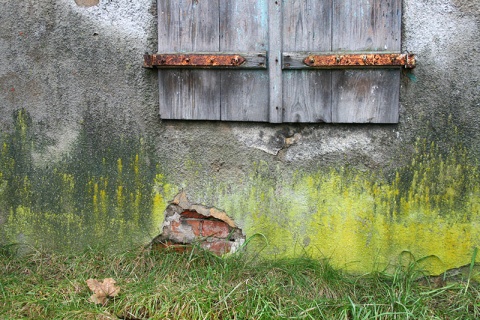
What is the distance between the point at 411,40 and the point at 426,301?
1350 millimetres

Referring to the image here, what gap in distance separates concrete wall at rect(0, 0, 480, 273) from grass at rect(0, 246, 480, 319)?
0.42 ft

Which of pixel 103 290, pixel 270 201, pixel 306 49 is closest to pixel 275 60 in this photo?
pixel 306 49

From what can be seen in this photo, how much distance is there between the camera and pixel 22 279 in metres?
3.06

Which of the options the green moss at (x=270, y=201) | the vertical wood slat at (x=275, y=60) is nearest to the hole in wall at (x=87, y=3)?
the green moss at (x=270, y=201)

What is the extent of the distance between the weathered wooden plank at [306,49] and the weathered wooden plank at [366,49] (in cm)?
5

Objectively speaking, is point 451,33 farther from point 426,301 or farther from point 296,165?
point 426,301

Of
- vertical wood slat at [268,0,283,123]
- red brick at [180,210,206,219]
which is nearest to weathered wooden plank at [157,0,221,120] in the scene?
vertical wood slat at [268,0,283,123]

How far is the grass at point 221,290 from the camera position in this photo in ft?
8.71

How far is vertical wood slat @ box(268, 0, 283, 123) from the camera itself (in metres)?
2.93

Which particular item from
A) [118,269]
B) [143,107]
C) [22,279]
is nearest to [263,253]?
[118,269]

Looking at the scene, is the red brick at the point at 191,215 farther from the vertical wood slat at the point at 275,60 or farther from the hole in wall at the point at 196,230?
the vertical wood slat at the point at 275,60

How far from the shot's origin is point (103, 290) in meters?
2.81

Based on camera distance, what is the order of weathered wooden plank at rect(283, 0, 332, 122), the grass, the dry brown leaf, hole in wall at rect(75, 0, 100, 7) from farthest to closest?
hole in wall at rect(75, 0, 100, 7)
weathered wooden plank at rect(283, 0, 332, 122)
the dry brown leaf
the grass

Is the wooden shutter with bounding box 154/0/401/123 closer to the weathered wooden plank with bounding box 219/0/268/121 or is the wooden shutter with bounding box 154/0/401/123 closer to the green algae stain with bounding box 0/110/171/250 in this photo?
the weathered wooden plank with bounding box 219/0/268/121
